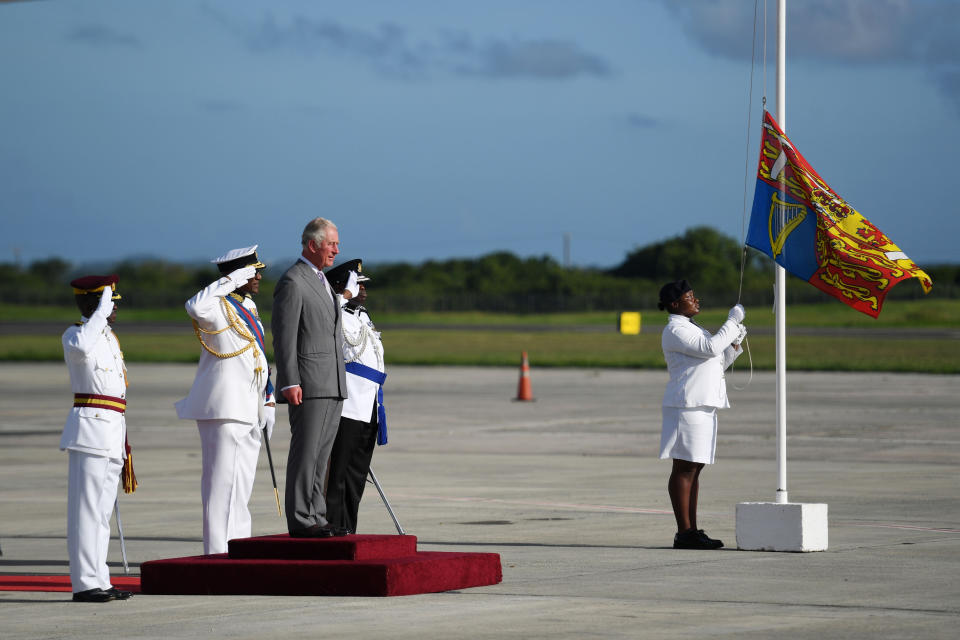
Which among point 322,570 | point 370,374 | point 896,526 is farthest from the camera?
point 896,526

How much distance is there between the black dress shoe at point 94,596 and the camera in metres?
9.09

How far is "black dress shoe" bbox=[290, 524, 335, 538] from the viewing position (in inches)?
373

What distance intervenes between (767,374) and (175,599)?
31239 mm

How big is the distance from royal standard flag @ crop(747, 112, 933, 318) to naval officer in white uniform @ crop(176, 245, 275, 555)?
396 centimetres

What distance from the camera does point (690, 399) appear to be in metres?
11.6

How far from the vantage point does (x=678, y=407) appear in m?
11.7

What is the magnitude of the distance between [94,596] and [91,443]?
888 millimetres

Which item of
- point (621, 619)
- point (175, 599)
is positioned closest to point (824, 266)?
point (621, 619)

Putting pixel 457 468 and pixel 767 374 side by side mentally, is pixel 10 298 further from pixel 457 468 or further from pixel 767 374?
pixel 457 468

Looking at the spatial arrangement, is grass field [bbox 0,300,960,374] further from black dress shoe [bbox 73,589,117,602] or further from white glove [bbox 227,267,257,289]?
black dress shoe [bbox 73,589,117,602]

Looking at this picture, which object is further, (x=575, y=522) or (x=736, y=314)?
(x=575, y=522)

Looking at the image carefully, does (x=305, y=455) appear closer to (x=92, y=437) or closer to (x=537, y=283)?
(x=92, y=437)

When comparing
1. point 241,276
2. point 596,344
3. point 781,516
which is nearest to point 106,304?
point 241,276

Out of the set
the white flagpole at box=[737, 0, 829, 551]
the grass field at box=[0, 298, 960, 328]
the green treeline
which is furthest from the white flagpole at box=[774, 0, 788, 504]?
the green treeline
